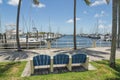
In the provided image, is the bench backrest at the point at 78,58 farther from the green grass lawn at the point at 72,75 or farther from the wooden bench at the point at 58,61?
the green grass lawn at the point at 72,75

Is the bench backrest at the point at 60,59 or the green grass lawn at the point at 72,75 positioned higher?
the bench backrest at the point at 60,59

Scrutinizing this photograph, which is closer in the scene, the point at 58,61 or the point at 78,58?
the point at 58,61

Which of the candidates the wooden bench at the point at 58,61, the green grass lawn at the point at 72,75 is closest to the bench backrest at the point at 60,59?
the wooden bench at the point at 58,61

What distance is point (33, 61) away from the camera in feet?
31.1

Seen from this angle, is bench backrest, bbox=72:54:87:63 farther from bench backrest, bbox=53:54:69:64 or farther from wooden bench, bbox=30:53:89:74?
bench backrest, bbox=53:54:69:64

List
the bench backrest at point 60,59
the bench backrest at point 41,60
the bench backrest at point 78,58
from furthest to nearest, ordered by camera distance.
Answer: the bench backrest at point 78,58 → the bench backrest at point 60,59 → the bench backrest at point 41,60

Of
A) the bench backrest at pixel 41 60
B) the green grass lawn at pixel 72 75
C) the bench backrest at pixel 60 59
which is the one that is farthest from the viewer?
the bench backrest at pixel 60 59

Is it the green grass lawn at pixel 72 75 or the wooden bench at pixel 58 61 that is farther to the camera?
the wooden bench at pixel 58 61

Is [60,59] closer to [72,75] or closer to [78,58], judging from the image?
[78,58]

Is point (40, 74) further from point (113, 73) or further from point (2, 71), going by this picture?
point (113, 73)

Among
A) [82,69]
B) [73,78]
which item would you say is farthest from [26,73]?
[82,69]

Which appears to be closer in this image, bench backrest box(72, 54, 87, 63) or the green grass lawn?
the green grass lawn

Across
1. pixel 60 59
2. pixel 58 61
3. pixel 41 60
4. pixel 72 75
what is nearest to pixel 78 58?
pixel 60 59

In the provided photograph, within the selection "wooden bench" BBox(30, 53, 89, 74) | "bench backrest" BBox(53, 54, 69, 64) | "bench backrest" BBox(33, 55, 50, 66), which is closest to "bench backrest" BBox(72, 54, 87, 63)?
"wooden bench" BBox(30, 53, 89, 74)
